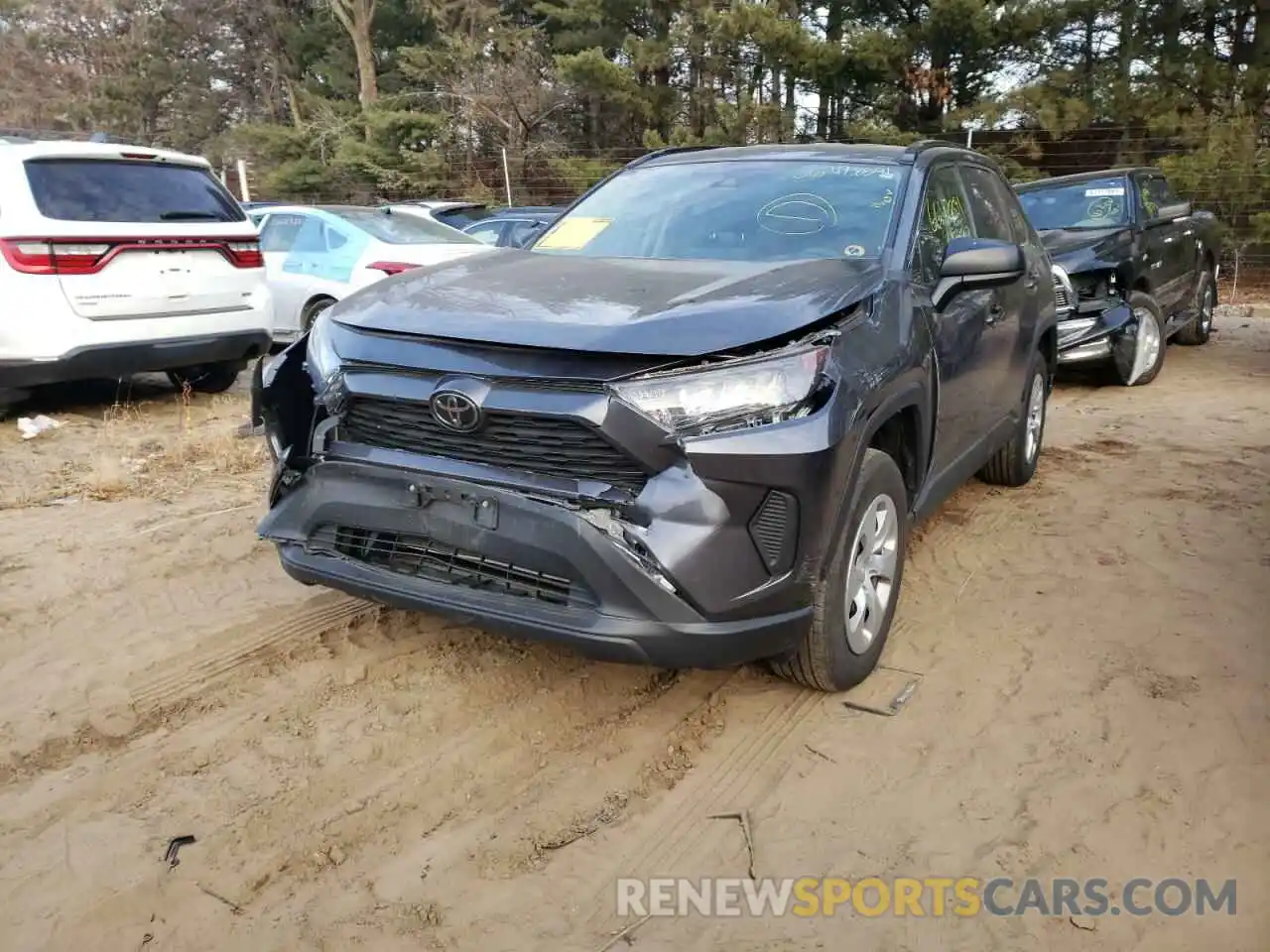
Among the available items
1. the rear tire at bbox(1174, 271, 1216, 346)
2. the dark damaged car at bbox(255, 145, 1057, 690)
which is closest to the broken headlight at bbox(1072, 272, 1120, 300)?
the rear tire at bbox(1174, 271, 1216, 346)

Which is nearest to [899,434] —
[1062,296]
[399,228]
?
[1062,296]

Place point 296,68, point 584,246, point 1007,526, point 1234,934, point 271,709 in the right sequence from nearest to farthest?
point 1234,934 → point 271,709 → point 584,246 → point 1007,526 → point 296,68

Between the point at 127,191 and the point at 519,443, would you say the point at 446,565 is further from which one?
the point at 127,191

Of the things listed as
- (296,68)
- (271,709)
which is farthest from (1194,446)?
(296,68)

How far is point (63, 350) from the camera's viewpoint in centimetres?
611

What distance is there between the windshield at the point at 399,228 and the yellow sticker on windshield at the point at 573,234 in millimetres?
4714

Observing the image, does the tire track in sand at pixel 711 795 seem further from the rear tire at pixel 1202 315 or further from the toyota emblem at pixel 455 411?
the rear tire at pixel 1202 315

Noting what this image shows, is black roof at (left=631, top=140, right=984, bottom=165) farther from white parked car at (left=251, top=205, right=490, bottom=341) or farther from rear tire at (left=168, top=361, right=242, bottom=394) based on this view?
rear tire at (left=168, top=361, right=242, bottom=394)

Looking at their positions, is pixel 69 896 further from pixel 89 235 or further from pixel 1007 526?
pixel 89 235

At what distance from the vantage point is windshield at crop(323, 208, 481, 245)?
867 cm

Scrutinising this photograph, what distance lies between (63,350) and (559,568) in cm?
492

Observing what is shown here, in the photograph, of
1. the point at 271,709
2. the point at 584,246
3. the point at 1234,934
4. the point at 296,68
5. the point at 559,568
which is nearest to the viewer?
the point at 1234,934

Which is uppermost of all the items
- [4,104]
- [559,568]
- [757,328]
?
[4,104]

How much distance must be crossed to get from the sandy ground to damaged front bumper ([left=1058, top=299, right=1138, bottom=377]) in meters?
3.69
